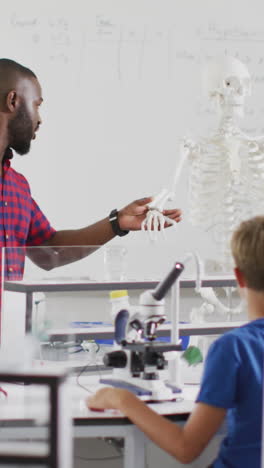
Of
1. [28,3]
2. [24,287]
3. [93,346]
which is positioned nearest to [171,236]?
[28,3]

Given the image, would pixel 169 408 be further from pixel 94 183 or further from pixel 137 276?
pixel 94 183

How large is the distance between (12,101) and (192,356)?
4.69ft

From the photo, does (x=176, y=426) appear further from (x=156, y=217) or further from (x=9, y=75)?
(x=9, y=75)

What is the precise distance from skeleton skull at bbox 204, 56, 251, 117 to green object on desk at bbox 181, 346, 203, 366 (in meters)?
1.37

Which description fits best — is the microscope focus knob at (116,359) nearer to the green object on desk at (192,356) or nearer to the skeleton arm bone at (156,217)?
the green object on desk at (192,356)

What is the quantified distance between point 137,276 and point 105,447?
66cm

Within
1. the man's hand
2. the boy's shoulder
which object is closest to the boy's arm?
the boy's shoulder

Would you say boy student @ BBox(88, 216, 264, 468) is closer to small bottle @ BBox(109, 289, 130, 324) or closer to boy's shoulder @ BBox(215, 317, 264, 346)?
boy's shoulder @ BBox(215, 317, 264, 346)

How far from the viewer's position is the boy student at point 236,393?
5.48ft

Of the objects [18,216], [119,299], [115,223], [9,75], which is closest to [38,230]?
[18,216]

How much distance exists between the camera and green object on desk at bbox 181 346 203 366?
240cm

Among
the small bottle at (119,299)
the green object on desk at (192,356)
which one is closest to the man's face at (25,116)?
the small bottle at (119,299)

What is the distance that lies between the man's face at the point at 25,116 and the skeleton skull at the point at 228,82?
2.45 ft

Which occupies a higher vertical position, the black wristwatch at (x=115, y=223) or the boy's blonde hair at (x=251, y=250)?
the black wristwatch at (x=115, y=223)
